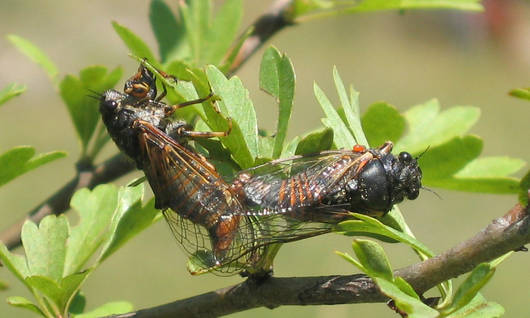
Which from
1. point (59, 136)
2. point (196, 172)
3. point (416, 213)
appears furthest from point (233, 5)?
point (59, 136)

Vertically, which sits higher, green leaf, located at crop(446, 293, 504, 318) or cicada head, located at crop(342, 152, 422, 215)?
cicada head, located at crop(342, 152, 422, 215)

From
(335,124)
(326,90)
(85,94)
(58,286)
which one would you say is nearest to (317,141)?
(335,124)

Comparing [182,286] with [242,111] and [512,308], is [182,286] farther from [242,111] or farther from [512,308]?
[242,111]

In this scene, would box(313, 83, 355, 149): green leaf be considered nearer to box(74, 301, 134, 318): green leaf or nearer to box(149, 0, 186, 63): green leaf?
box(74, 301, 134, 318): green leaf

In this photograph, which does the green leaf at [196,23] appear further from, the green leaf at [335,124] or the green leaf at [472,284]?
the green leaf at [472,284]

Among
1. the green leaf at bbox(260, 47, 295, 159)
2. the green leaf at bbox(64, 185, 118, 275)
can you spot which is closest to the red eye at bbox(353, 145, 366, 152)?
the green leaf at bbox(260, 47, 295, 159)
